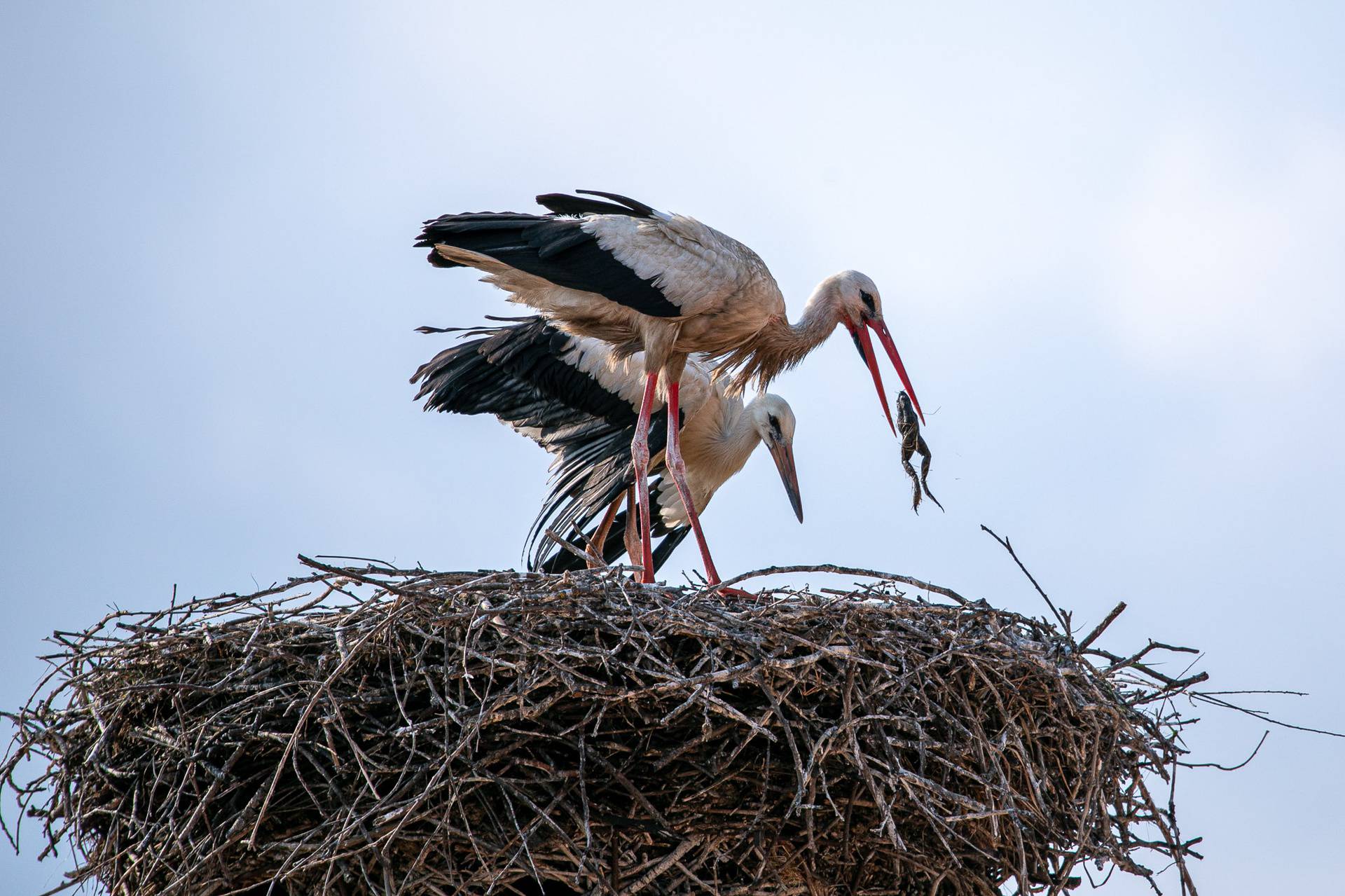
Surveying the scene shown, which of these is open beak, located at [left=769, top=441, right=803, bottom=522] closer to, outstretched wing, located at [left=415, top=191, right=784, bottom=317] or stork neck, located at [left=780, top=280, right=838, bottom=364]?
stork neck, located at [left=780, top=280, right=838, bottom=364]

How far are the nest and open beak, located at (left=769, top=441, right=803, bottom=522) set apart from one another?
11.2 ft

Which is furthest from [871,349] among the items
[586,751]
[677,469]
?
[586,751]

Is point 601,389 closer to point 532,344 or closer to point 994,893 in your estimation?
point 532,344

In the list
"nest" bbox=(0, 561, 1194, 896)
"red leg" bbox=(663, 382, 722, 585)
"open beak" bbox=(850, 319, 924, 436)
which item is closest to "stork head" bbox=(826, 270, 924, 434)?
"open beak" bbox=(850, 319, 924, 436)

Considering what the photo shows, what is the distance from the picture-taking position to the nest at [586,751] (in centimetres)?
400

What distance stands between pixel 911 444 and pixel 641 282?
1.55 m

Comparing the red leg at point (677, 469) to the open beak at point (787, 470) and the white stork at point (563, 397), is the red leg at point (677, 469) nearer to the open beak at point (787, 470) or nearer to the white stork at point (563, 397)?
the white stork at point (563, 397)

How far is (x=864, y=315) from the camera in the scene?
6.84m

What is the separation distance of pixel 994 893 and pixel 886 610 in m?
0.93

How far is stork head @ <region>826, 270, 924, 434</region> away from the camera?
680 centimetres

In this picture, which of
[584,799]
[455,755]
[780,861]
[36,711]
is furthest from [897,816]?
[36,711]

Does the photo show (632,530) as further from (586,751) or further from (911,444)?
(586,751)

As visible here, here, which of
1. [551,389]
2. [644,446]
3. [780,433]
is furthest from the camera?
[780,433]

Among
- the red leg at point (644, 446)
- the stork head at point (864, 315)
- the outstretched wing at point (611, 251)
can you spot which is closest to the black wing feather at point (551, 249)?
the outstretched wing at point (611, 251)
